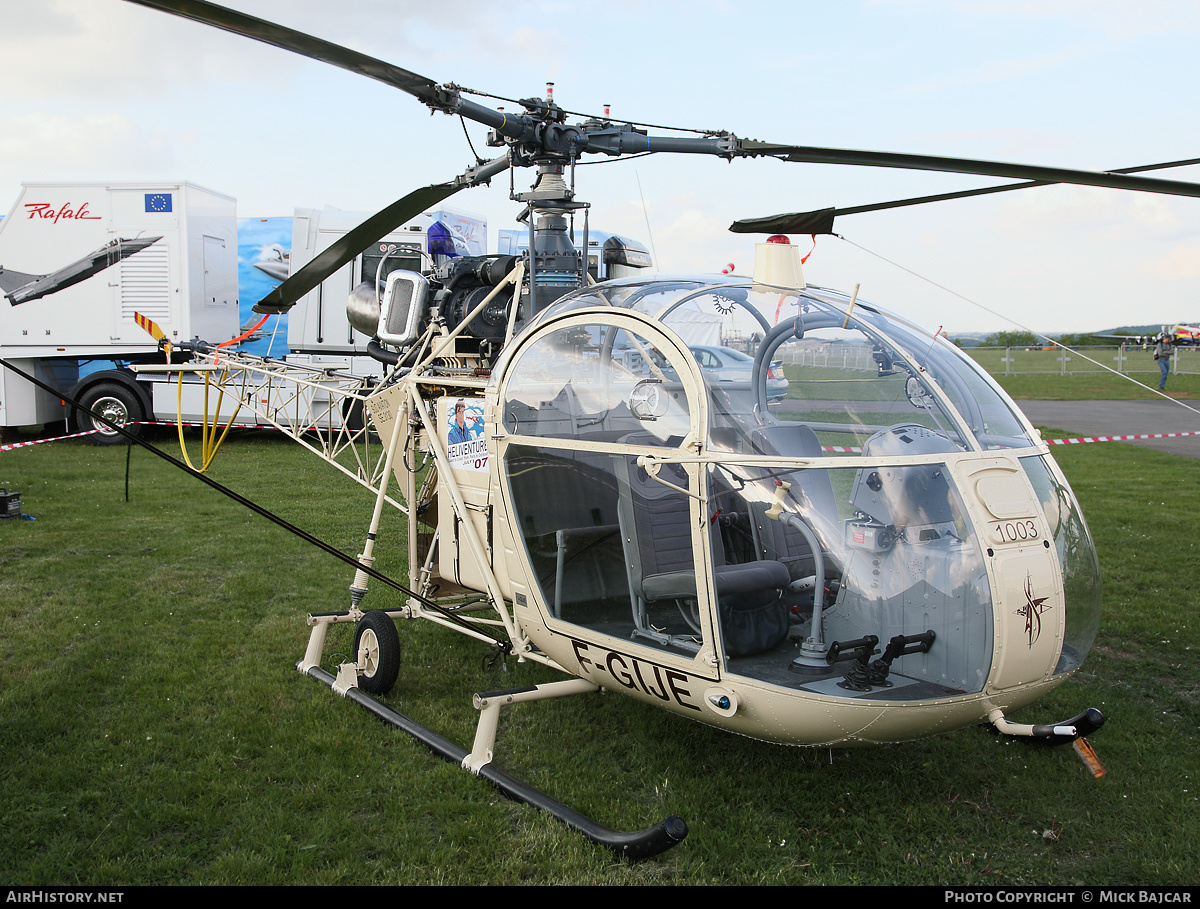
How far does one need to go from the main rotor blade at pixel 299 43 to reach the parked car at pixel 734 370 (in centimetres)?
161

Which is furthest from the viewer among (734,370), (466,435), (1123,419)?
(1123,419)

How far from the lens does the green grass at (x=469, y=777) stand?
3.45 m

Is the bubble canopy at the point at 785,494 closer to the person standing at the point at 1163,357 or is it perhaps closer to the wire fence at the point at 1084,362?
the person standing at the point at 1163,357

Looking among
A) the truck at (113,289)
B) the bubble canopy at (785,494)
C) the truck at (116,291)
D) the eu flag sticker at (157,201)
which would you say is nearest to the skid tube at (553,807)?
the bubble canopy at (785,494)

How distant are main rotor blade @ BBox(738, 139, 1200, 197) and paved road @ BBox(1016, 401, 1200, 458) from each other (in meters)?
12.8

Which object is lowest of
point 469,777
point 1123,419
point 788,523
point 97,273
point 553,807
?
point 469,777

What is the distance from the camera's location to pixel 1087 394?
75.7ft

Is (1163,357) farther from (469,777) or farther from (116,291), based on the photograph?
(116,291)

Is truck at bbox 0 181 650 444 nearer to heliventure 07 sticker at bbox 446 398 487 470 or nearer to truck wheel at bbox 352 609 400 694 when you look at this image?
heliventure 07 sticker at bbox 446 398 487 470

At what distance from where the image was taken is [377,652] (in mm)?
5016

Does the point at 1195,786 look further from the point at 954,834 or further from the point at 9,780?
the point at 9,780

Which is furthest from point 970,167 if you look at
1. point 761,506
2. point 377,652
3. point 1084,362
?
point 1084,362

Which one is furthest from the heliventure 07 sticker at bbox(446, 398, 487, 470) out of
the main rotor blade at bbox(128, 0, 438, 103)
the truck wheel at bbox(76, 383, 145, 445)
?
the truck wheel at bbox(76, 383, 145, 445)

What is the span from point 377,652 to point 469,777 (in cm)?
120
